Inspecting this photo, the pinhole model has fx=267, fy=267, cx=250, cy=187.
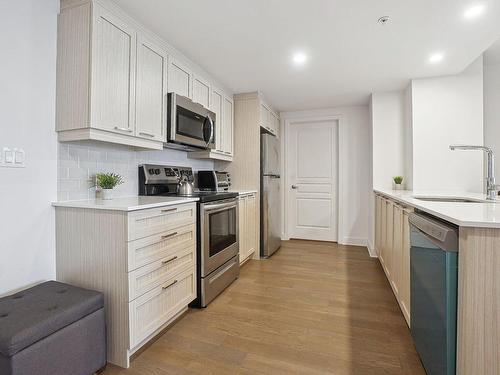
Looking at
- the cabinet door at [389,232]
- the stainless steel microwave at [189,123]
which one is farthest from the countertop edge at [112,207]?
the cabinet door at [389,232]

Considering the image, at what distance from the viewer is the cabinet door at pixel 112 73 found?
1.70 metres

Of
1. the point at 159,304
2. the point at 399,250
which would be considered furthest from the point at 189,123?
the point at 399,250

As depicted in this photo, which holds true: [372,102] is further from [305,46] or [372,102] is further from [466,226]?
[466,226]

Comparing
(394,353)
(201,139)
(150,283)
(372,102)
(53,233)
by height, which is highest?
(372,102)

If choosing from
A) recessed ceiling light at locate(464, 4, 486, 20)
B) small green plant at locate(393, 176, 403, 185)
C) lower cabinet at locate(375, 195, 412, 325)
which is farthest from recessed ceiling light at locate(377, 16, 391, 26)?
small green plant at locate(393, 176, 403, 185)

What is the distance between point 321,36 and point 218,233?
1949 millimetres

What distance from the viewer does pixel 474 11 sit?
1934 mm

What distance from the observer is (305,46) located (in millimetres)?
2422

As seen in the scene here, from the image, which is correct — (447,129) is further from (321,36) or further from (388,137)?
(321,36)

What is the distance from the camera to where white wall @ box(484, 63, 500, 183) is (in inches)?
127

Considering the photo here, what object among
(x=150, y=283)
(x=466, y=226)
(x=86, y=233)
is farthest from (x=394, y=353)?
(x=86, y=233)

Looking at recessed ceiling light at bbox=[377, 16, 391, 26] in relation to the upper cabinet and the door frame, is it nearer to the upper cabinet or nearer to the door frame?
the upper cabinet

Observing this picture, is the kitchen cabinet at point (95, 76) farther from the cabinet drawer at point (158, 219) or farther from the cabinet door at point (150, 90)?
the cabinet drawer at point (158, 219)

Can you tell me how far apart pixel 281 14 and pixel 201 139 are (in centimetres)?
137
